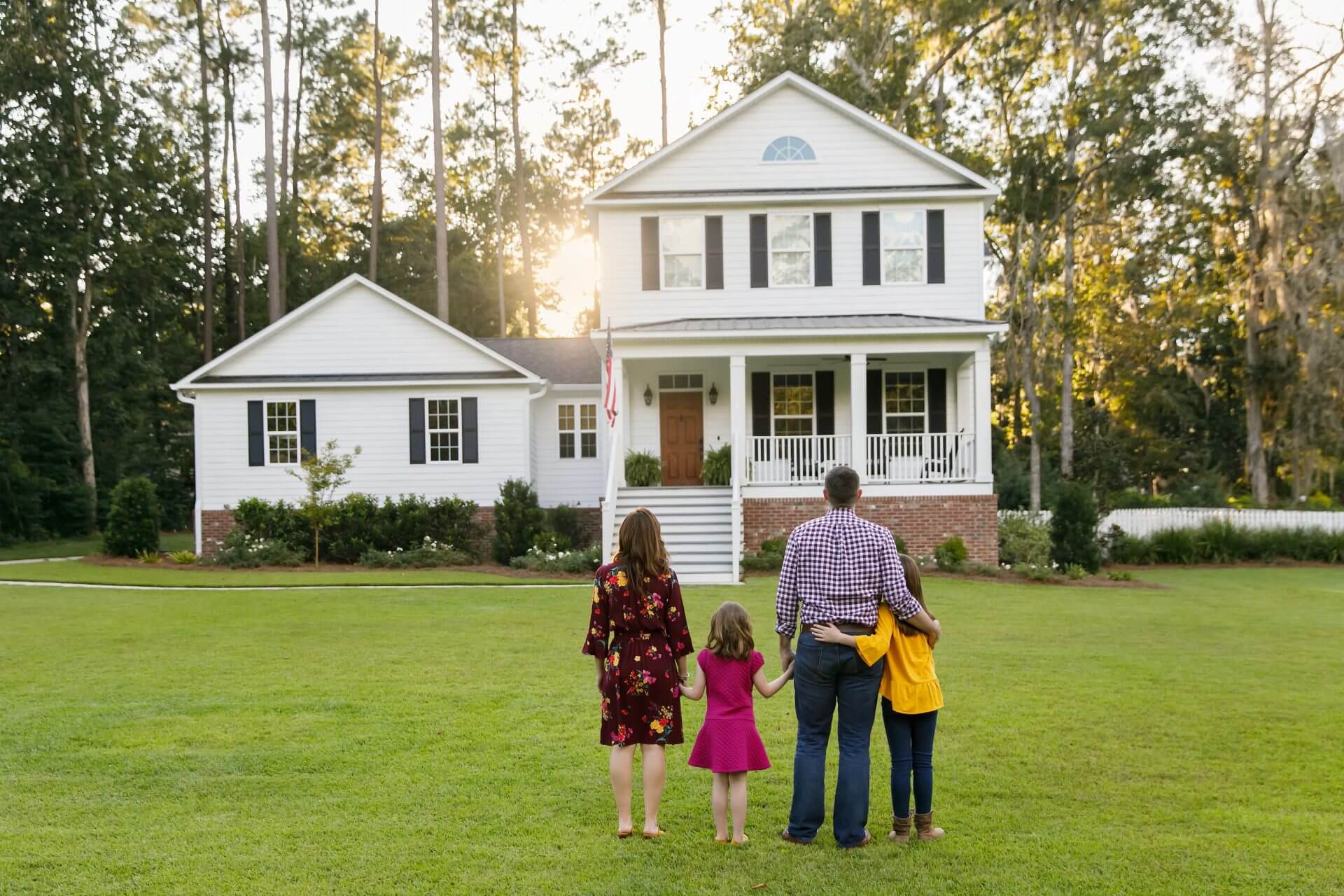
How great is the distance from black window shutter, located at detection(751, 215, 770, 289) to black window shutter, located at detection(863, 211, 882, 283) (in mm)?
1866

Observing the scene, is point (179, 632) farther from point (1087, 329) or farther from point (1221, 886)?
point (1087, 329)

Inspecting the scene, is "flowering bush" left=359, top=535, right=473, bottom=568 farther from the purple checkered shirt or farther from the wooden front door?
the purple checkered shirt

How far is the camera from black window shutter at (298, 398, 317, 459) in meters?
24.3

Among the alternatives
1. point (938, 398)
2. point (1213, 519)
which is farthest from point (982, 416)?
point (1213, 519)

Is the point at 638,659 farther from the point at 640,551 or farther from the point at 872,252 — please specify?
the point at 872,252

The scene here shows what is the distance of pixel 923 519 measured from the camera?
854 inches

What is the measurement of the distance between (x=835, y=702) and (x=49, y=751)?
197 inches

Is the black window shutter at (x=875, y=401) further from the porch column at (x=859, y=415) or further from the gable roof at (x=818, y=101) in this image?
the gable roof at (x=818, y=101)

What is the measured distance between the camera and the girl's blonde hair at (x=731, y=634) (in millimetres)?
5574

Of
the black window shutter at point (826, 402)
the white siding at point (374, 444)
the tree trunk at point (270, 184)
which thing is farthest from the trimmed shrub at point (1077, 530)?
the tree trunk at point (270, 184)

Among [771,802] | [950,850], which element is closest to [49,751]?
[771,802]

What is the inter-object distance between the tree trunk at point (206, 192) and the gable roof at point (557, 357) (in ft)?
43.0

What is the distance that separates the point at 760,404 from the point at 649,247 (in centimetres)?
375

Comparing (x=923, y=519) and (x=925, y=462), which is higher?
(x=925, y=462)
